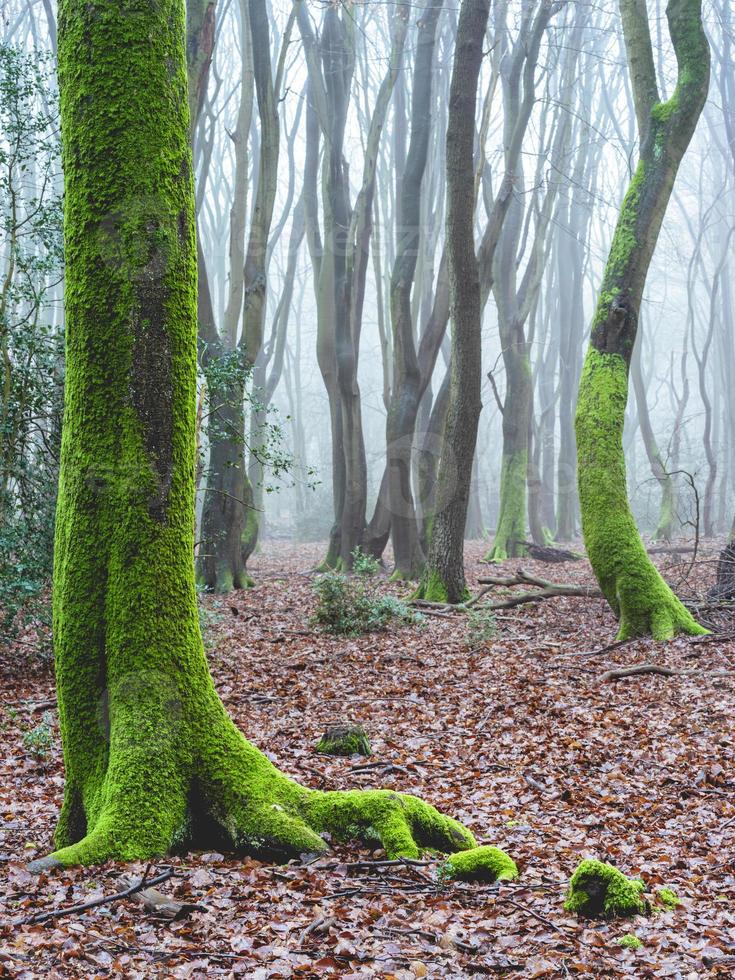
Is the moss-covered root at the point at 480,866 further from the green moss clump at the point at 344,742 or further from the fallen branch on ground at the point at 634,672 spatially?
the fallen branch on ground at the point at 634,672

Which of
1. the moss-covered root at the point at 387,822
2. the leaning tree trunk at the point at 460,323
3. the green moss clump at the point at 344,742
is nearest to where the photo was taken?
the moss-covered root at the point at 387,822

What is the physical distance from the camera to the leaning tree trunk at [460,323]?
12375 millimetres

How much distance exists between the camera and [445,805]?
217 inches

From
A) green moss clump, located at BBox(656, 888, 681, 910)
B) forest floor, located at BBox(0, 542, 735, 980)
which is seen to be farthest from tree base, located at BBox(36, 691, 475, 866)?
green moss clump, located at BBox(656, 888, 681, 910)

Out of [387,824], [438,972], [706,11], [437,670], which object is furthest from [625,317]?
[706,11]

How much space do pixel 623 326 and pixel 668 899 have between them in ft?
25.1

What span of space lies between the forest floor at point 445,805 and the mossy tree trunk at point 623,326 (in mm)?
1155

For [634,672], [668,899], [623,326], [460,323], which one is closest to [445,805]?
[668,899]

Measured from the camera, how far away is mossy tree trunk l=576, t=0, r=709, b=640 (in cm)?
992

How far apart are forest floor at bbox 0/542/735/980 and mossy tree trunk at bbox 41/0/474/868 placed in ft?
1.10

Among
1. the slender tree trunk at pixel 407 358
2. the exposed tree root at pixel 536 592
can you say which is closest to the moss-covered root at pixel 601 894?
the exposed tree root at pixel 536 592

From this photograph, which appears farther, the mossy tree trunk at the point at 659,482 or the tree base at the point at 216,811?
the mossy tree trunk at the point at 659,482

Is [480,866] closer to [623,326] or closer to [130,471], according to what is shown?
[130,471]

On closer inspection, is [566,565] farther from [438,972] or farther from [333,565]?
[438,972]
